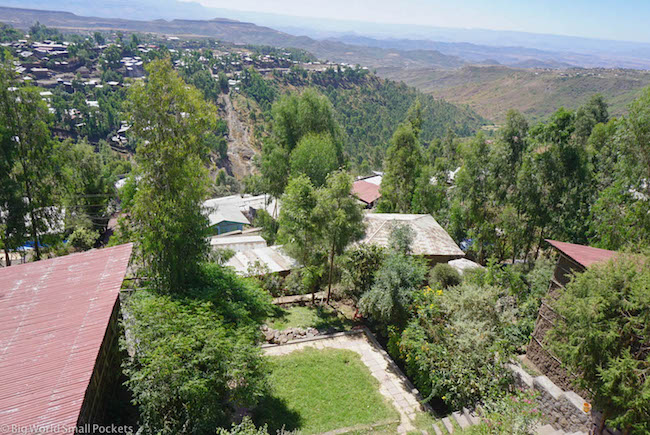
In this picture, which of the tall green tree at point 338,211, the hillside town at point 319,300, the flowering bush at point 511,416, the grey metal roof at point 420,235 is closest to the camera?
the hillside town at point 319,300

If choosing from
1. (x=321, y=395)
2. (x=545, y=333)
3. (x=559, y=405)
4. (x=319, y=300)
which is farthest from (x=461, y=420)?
(x=319, y=300)

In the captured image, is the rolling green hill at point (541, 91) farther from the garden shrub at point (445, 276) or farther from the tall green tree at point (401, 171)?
the garden shrub at point (445, 276)

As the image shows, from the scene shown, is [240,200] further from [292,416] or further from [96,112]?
[96,112]

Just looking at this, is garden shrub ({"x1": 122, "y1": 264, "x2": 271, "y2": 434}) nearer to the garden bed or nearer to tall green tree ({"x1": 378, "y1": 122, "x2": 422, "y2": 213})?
the garden bed

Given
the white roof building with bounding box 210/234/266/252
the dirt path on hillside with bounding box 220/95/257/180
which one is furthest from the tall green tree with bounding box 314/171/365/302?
the dirt path on hillside with bounding box 220/95/257/180

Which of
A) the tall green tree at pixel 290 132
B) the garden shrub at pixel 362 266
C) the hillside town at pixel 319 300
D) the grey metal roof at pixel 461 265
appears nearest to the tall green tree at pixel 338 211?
the hillside town at pixel 319 300

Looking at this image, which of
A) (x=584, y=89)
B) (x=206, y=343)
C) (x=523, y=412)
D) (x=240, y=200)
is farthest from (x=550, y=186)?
(x=584, y=89)
